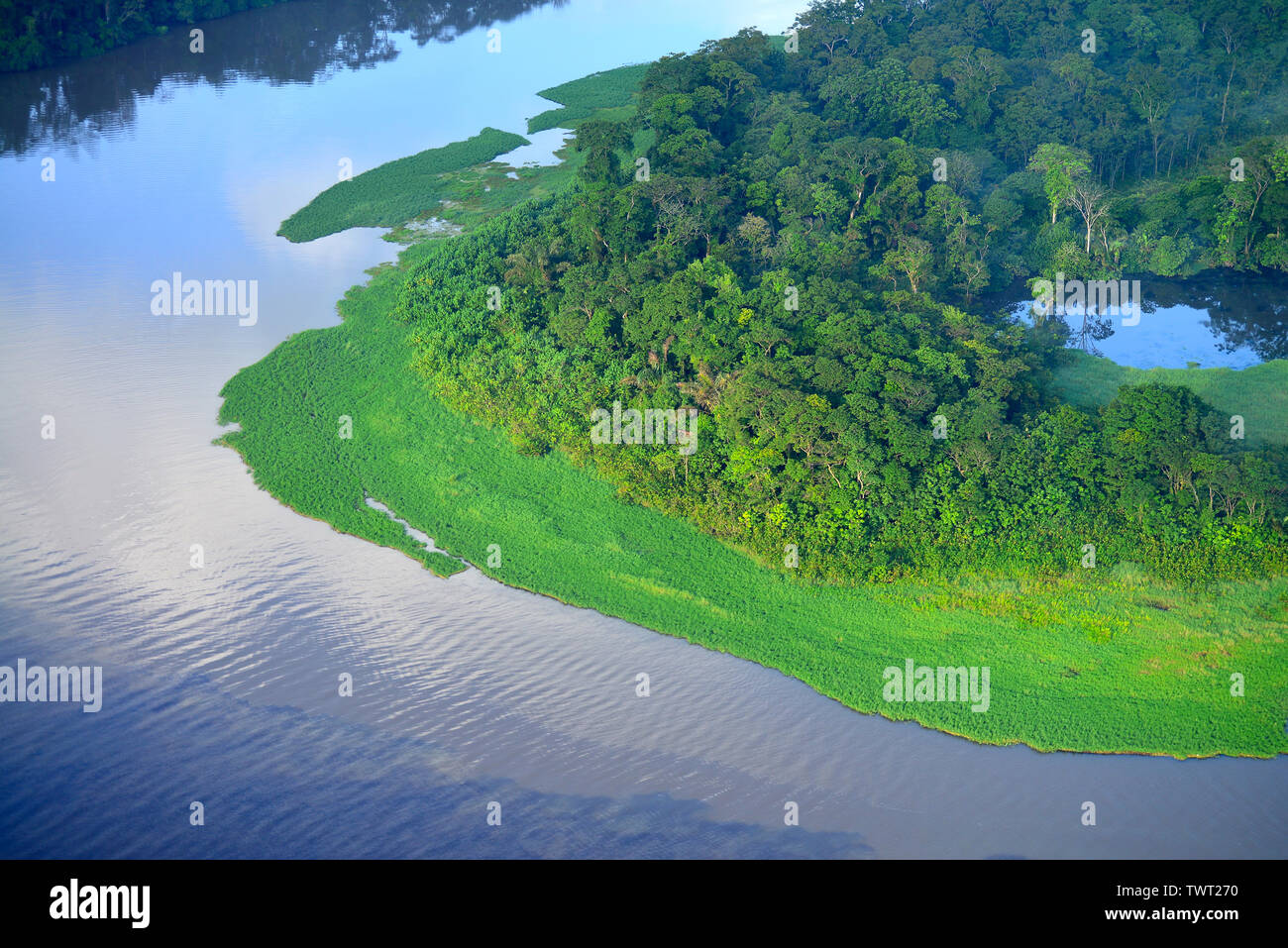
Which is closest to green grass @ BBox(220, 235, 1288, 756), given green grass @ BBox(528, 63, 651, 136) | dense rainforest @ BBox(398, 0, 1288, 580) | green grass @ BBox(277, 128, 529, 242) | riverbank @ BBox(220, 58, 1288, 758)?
riverbank @ BBox(220, 58, 1288, 758)

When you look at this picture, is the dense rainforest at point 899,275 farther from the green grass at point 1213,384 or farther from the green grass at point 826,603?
the green grass at point 1213,384

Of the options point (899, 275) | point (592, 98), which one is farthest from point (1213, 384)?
point (592, 98)

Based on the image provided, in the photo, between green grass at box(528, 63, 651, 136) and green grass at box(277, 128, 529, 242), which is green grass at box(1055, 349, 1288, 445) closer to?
green grass at box(277, 128, 529, 242)

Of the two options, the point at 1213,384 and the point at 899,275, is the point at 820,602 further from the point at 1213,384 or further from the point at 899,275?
the point at 1213,384

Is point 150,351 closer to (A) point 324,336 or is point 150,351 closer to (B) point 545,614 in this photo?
(A) point 324,336

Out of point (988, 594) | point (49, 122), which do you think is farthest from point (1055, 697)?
point (49, 122)

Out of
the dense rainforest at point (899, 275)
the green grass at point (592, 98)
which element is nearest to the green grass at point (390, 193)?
the green grass at point (592, 98)
